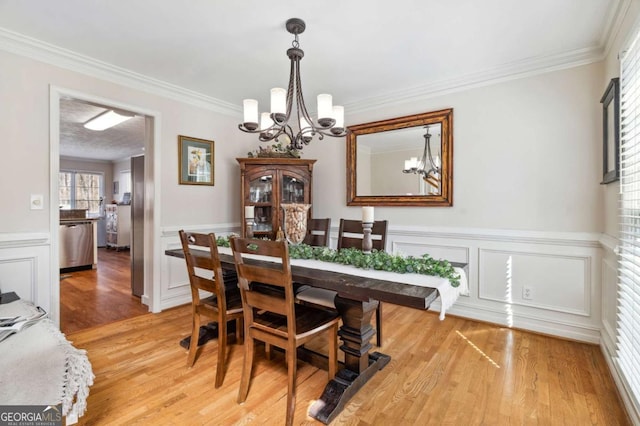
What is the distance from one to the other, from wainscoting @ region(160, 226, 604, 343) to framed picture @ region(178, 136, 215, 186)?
61 centimetres

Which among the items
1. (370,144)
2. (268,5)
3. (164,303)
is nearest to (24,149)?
(164,303)

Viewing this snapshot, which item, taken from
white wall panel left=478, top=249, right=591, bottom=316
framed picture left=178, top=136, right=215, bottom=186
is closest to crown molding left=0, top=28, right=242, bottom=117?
framed picture left=178, top=136, right=215, bottom=186

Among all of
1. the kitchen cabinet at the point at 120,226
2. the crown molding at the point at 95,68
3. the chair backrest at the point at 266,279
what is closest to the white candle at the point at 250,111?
the chair backrest at the point at 266,279

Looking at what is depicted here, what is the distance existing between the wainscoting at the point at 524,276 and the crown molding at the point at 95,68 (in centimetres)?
143

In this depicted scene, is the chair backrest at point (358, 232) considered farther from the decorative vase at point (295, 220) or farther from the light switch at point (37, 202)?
the light switch at point (37, 202)

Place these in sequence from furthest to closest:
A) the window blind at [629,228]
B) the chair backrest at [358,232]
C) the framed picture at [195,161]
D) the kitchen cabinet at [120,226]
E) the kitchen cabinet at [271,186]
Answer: the kitchen cabinet at [120,226], the kitchen cabinet at [271,186], the framed picture at [195,161], the chair backrest at [358,232], the window blind at [629,228]

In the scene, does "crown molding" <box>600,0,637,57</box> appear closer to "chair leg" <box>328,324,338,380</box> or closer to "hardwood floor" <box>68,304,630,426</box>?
"hardwood floor" <box>68,304,630,426</box>

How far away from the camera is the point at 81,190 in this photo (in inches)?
306

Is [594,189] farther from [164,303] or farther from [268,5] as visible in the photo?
[164,303]

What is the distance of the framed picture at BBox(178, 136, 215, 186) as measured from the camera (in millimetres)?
3361

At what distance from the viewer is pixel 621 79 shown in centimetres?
183

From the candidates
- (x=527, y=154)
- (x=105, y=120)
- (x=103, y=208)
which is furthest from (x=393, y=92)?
(x=103, y=208)

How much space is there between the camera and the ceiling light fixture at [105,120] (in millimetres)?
4145

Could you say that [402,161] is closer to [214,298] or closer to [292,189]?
[292,189]
